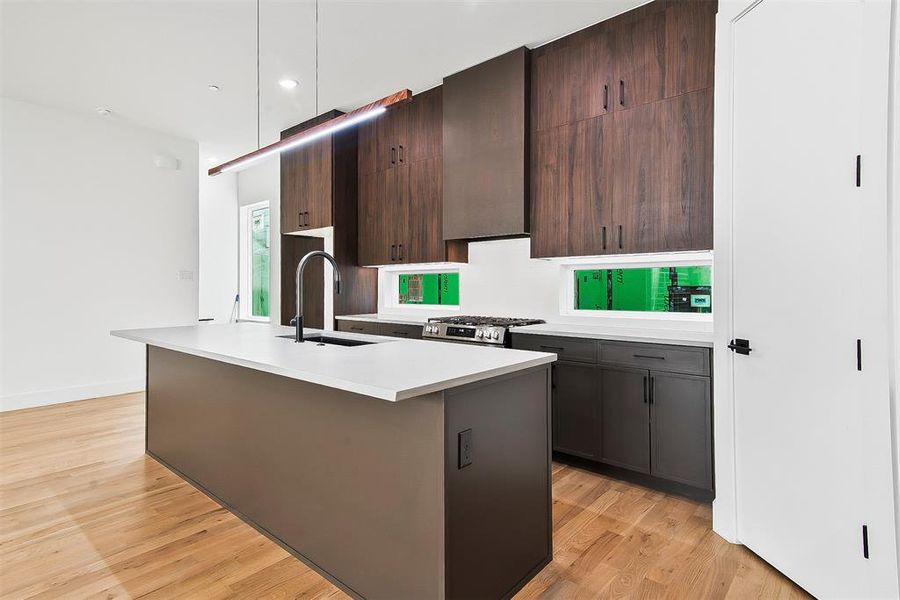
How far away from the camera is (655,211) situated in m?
2.86

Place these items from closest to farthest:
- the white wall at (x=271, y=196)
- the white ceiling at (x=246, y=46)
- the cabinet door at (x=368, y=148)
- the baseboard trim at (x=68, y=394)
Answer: the white ceiling at (x=246, y=46), the baseboard trim at (x=68, y=394), the cabinet door at (x=368, y=148), the white wall at (x=271, y=196)

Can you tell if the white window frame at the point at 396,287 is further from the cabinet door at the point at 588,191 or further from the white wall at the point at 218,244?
the white wall at the point at 218,244


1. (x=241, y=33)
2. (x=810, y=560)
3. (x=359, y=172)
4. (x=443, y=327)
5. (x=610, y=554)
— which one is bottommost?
(x=610, y=554)

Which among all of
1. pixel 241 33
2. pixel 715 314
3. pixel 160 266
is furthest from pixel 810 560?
pixel 160 266

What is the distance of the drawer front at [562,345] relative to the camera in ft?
9.54

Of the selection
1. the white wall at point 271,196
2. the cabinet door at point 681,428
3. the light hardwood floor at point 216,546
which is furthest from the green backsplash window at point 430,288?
the cabinet door at point 681,428

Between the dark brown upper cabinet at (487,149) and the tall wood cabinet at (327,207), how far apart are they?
1.33m

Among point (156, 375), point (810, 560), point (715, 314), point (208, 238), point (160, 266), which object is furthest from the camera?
point (208, 238)

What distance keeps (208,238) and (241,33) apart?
13.6ft

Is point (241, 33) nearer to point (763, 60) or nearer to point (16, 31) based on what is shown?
point (16, 31)

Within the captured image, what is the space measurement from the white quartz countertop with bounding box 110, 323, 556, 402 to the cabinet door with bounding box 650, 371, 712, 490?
3.67 feet

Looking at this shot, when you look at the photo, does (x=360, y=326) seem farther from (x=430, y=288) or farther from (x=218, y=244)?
(x=218, y=244)

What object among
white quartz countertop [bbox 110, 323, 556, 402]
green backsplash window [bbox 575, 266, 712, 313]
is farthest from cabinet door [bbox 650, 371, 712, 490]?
white quartz countertop [bbox 110, 323, 556, 402]

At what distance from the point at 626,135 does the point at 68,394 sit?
568 cm
